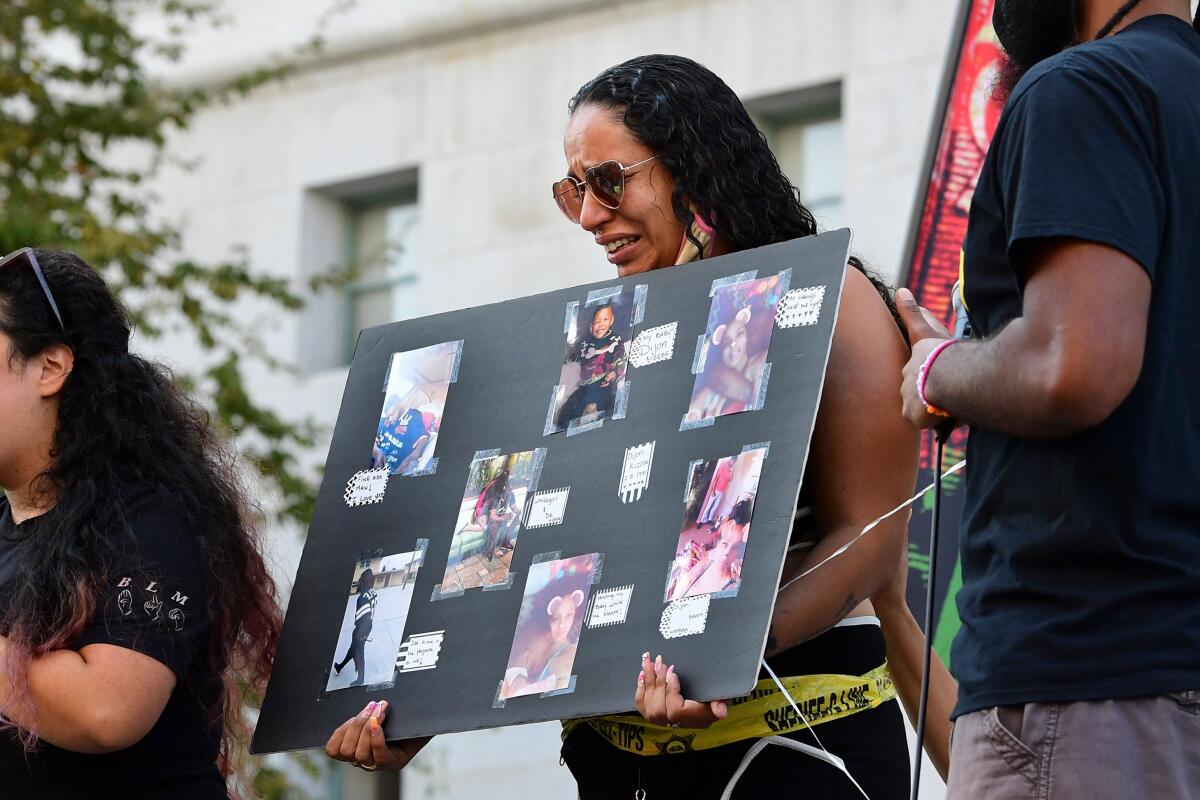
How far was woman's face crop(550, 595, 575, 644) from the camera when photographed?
3193mm

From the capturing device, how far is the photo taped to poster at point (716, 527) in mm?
3014

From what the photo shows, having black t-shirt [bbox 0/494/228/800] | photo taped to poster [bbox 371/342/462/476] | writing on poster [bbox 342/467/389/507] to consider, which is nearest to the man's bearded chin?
photo taped to poster [bbox 371/342/462/476]

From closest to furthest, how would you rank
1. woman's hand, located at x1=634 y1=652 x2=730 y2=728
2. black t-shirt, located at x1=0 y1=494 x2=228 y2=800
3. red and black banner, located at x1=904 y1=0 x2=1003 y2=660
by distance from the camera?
woman's hand, located at x1=634 y1=652 x2=730 y2=728 < black t-shirt, located at x1=0 y1=494 x2=228 y2=800 < red and black banner, located at x1=904 y1=0 x2=1003 y2=660

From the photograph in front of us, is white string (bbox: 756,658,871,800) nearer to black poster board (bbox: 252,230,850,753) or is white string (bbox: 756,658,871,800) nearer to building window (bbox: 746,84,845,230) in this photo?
black poster board (bbox: 252,230,850,753)

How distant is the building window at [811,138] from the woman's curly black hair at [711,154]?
28.2 ft

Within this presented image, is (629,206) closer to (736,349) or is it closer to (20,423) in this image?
(736,349)

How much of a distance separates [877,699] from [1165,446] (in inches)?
36.7

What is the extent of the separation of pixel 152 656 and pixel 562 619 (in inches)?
29.9

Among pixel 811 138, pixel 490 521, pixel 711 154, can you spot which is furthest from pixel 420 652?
pixel 811 138

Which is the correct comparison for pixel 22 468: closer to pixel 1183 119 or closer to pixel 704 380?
pixel 704 380

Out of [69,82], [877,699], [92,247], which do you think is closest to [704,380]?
[877,699]

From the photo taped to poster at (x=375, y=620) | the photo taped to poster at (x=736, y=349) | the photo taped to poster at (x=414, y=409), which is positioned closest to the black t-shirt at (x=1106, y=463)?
the photo taped to poster at (x=736, y=349)

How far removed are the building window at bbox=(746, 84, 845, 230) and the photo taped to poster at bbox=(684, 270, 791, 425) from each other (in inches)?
353

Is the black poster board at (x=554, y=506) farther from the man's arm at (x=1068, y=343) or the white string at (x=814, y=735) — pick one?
the man's arm at (x=1068, y=343)
